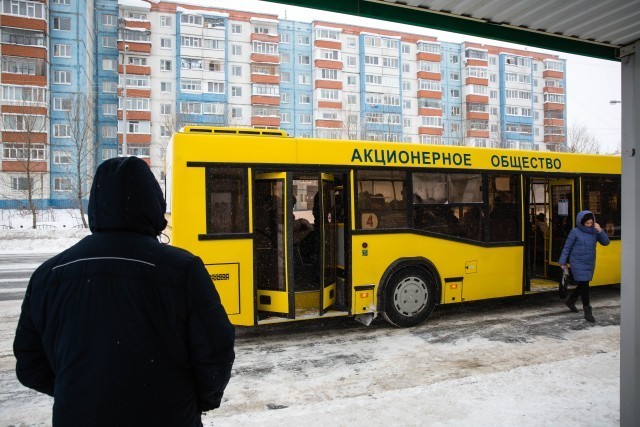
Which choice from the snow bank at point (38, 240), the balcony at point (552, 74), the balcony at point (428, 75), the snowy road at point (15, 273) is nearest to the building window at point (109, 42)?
the snow bank at point (38, 240)

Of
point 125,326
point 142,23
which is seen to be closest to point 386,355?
point 125,326

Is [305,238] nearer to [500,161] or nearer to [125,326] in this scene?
[500,161]

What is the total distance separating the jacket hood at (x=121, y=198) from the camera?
2.01 m

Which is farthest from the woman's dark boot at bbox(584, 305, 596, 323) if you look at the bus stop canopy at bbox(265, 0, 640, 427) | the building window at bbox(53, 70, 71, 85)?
the building window at bbox(53, 70, 71, 85)

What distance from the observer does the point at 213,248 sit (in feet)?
21.4

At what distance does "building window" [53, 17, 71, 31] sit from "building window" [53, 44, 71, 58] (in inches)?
70.6

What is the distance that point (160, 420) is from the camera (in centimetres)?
196

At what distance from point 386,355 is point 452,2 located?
14.6 feet

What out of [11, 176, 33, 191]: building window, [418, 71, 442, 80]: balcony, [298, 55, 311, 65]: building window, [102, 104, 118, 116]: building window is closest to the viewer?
[11, 176, 33, 191]: building window

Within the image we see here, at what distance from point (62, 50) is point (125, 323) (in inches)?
2125

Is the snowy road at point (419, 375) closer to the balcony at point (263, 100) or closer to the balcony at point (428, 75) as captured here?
the balcony at point (263, 100)

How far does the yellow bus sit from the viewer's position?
6.58 meters

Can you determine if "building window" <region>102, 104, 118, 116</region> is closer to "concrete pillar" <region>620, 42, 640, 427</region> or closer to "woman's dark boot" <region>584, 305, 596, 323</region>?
"woman's dark boot" <region>584, 305, 596, 323</region>

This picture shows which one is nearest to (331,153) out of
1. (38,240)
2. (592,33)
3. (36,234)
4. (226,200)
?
(226,200)
